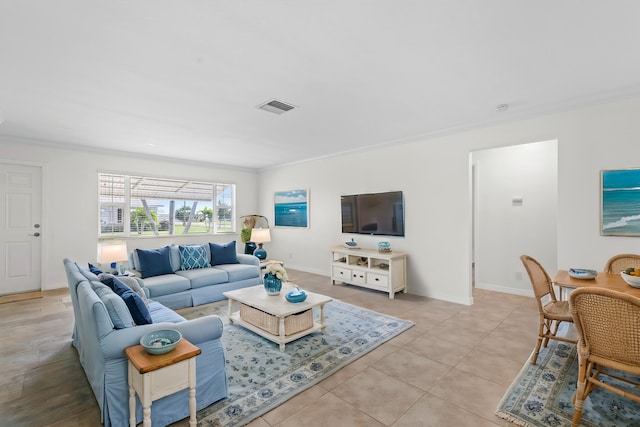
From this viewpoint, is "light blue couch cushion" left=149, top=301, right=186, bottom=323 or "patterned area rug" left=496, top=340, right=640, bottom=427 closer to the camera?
"patterned area rug" left=496, top=340, right=640, bottom=427

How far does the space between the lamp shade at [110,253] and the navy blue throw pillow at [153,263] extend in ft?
0.98

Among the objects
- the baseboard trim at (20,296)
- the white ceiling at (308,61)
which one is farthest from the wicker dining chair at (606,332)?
the baseboard trim at (20,296)

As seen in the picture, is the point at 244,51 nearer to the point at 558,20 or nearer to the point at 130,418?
the point at 558,20

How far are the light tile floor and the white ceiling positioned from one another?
2.53 meters

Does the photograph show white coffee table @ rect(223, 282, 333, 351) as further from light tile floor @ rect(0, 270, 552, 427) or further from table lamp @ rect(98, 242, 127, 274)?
table lamp @ rect(98, 242, 127, 274)

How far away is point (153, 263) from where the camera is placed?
4.20m

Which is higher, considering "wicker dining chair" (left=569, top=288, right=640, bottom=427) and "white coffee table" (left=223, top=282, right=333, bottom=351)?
"wicker dining chair" (left=569, top=288, right=640, bottom=427)

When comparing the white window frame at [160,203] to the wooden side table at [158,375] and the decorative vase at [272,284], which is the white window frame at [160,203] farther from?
the wooden side table at [158,375]

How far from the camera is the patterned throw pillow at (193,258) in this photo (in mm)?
4542

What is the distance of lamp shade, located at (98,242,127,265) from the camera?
12.4 feet

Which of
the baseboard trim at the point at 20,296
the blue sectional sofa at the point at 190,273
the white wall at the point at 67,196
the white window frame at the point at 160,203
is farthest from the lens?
the white window frame at the point at 160,203

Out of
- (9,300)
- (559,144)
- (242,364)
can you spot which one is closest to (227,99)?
(242,364)

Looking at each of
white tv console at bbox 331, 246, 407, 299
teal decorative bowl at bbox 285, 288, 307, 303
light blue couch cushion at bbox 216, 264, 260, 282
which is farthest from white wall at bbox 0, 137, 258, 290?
teal decorative bowl at bbox 285, 288, 307, 303

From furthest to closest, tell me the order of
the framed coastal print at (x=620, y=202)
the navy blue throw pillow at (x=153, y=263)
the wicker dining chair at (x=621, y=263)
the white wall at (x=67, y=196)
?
the white wall at (x=67, y=196), the navy blue throw pillow at (x=153, y=263), the framed coastal print at (x=620, y=202), the wicker dining chair at (x=621, y=263)
